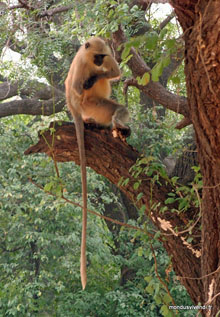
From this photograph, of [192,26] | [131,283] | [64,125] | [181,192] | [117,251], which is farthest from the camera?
[117,251]

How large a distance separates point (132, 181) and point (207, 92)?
1.11 m

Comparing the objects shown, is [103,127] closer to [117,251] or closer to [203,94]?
[203,94]

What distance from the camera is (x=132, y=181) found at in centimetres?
291

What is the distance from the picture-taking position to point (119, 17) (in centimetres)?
373

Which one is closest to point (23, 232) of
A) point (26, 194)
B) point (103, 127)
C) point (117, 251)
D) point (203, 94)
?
point (26, 194)

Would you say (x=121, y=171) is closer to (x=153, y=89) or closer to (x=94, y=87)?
(x=94, y=87)

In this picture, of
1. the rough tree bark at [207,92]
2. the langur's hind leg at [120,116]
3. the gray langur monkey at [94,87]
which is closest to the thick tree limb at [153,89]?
the gray langur monkey at [94,87]

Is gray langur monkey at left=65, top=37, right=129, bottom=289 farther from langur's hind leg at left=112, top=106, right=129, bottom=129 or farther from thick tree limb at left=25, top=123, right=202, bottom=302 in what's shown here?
thick tree limb at left=25, top=123, right=202, bottom=302

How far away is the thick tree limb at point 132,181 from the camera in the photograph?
2.68 meters

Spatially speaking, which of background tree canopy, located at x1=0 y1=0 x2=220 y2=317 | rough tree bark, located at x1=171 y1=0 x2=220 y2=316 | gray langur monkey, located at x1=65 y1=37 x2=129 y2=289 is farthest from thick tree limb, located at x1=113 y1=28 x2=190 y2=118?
rough tree bark, located at x1=171 y1=0 x2=220 y2=316

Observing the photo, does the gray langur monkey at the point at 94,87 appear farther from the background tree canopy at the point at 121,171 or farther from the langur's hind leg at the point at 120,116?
the background tree canopy at the point at 121,171

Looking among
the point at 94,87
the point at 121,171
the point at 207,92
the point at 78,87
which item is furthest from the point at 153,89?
the point at 207,92

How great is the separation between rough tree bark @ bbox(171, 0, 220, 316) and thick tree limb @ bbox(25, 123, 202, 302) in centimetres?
36

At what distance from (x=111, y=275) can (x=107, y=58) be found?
428 centimetres
